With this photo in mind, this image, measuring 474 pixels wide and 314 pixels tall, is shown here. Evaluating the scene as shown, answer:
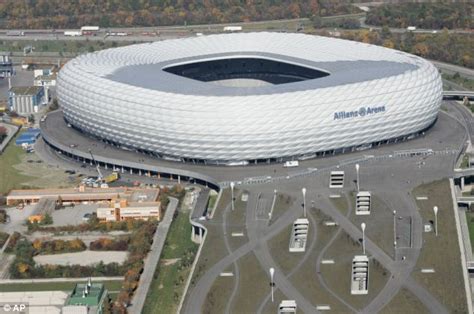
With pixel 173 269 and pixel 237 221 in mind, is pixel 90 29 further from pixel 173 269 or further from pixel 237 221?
pixel 173 269

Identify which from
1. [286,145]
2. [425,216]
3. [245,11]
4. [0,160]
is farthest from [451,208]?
[245,11]

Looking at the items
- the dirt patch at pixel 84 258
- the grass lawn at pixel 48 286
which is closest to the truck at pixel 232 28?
the dirt patch at pixel 84 258

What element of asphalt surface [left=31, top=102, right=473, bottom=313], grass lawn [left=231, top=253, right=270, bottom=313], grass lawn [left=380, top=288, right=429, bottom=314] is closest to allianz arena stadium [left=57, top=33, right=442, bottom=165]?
asphalt surface [left=31, top=102, right=473, bottom=313]

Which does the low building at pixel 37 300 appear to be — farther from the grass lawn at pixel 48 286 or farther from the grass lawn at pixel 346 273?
the grass lawn at pixel 346 273

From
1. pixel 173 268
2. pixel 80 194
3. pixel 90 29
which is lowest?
pixel 90 29

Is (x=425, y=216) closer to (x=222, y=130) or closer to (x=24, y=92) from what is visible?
(x=222, y=130)

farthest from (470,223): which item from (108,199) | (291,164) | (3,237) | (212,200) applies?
(3,237)

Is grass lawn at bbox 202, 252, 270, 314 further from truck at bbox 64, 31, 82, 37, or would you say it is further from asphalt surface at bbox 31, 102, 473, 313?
truck at bbox 64, 31, 82, 37
